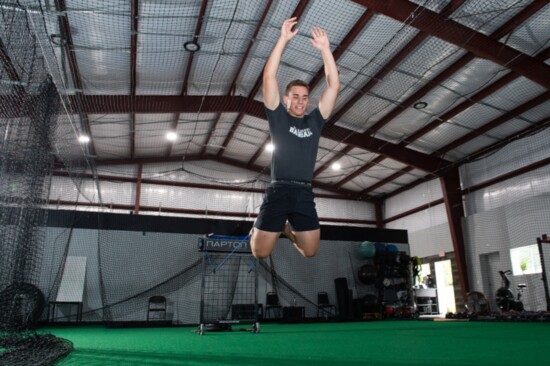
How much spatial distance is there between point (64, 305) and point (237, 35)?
6690mm

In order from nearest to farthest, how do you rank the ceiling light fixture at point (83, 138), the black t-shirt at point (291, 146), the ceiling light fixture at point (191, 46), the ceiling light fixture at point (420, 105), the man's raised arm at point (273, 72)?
the man's raised arm at point (273, 72) < the black t-shirt at point (291, 146) < the ceiling light fixture at point (191, 46) < the ceiling light fixture at point (83, 138) < the ceiling light fixture at point (420, 105)

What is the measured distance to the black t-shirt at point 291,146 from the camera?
99.3 inches

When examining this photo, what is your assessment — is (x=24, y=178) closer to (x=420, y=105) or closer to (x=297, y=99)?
(x=297, y=99)

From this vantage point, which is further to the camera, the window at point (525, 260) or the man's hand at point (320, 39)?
the window at point (525, 260)

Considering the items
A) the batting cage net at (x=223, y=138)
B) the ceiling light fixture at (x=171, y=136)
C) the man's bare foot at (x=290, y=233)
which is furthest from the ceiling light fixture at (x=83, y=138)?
the man's bare foot at (x=290, y=233)

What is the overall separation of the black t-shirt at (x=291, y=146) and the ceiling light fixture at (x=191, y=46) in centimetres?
612

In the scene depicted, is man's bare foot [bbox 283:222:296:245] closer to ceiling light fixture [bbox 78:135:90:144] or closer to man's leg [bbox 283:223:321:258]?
man's leg [bbox 283:223:321:258]

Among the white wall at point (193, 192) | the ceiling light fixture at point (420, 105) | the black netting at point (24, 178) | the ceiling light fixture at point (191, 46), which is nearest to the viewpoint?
the black netting at point (24, 178)

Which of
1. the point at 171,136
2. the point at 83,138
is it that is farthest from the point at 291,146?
the point at 171,136

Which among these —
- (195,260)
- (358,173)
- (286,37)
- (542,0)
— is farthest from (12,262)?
(358,173)

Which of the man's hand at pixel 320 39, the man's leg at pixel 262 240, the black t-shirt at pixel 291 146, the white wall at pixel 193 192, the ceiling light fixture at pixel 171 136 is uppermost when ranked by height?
the ceiling light fixture at pixel 171 136

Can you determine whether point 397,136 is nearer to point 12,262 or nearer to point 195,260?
point 195,260

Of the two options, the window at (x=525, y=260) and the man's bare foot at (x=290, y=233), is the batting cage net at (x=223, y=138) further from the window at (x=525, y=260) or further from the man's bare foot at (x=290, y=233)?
the man's bare foot at (x=290, y=233)

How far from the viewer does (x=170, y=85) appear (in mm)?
9812
